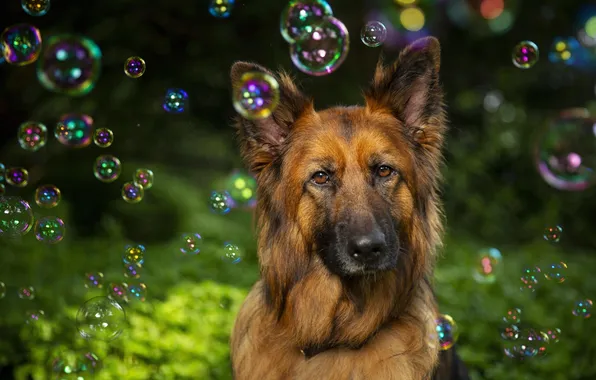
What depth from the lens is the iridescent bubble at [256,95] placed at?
3881 mm

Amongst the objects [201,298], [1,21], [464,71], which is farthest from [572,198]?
[1,21]

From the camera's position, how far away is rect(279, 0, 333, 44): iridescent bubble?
4.77m

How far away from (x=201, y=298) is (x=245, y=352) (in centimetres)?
177

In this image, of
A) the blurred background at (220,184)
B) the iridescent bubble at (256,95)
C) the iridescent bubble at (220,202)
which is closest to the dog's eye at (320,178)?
the iridescent bubble at (256,95)

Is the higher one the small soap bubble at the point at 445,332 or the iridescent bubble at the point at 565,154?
the iridescent bubble at the point at 565,154

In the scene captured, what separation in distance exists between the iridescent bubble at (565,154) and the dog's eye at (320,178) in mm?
2580

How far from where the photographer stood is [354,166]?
3.78 m

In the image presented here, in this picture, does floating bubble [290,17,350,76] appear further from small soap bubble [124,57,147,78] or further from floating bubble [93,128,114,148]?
floating bubble [93,128,114,148]

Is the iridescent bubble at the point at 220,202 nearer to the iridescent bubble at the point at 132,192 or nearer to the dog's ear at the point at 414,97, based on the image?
the iridescent bubble at the point at 132,192

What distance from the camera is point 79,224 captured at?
9.59 meters

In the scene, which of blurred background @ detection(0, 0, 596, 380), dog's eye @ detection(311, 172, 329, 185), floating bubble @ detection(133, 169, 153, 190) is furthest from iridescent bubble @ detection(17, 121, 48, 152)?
dog's eye @ detection(311, 172, 329, 185)

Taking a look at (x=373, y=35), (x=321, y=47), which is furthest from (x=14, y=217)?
(x=373, y=35)

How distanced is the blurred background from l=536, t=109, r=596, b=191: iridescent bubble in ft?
0.06

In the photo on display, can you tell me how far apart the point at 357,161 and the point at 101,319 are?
2.02 m
